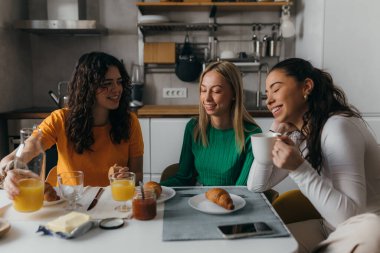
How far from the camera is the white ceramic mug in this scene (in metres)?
1.03

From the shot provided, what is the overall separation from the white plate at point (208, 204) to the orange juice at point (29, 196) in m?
0.45

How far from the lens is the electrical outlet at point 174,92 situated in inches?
129

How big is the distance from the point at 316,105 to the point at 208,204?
49cm

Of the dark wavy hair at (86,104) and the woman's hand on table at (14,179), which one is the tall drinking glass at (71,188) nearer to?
the woman's hand on table at (14,179)

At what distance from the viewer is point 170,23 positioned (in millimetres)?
2990

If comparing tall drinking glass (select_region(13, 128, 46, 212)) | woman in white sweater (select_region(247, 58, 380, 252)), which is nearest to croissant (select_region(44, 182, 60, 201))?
tall drinking glass (select_region(13, 128, 46, 212))

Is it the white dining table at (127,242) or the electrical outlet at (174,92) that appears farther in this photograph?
the electrical outlet at (174,92)

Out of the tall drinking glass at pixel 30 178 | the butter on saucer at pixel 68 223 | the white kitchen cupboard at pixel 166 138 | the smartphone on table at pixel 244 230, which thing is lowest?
the white kitchen cupboard at pixel 166 138

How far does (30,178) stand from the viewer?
Answer: 3.51ft

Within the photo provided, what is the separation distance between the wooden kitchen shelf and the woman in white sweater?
1.80 metres

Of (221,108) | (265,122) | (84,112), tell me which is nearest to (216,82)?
(221,108)

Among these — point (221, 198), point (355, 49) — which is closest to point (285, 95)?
point (221, 198)

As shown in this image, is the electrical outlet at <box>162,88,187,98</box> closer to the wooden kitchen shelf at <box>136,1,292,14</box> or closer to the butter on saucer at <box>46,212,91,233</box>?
the wooden kitchen shelf at <box>136,1,292,14</box>

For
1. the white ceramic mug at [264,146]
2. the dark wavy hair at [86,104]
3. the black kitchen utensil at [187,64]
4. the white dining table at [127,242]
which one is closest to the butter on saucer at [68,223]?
the white dining table at [127,242]
